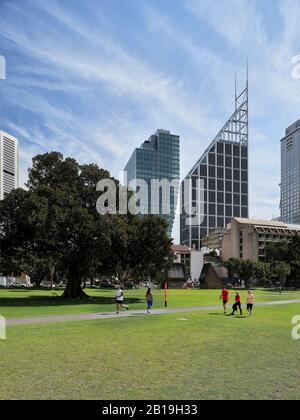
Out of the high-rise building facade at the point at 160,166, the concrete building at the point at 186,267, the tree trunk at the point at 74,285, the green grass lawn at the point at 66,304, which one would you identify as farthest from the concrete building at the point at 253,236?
the tree trunk at the point at 74,285

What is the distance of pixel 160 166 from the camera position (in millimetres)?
122938

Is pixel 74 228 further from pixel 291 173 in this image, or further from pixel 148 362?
pixel 291 173

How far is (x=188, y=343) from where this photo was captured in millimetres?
15977

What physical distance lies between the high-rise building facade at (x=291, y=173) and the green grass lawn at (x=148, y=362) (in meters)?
57.2

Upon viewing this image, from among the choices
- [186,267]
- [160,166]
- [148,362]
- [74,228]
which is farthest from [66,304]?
[186,267]

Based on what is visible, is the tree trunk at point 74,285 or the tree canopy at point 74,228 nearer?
the tree canopy at point 74,228

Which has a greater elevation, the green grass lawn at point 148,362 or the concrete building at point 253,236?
the concrete building at point 253,236

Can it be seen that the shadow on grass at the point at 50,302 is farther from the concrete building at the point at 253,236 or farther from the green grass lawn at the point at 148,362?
the concrete building at the point at 253,236

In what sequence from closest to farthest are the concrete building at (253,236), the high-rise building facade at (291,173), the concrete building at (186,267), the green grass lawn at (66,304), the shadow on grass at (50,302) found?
1. the green grass lawn at (66,304)
2. the shadow on grass at (50,302)
3. the high-rise building facade at (291,173)
4. the concrete building at (186,267)
5. the concrete building at (253,236)

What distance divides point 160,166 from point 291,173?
34.7 meters

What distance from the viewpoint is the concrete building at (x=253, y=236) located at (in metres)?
149
